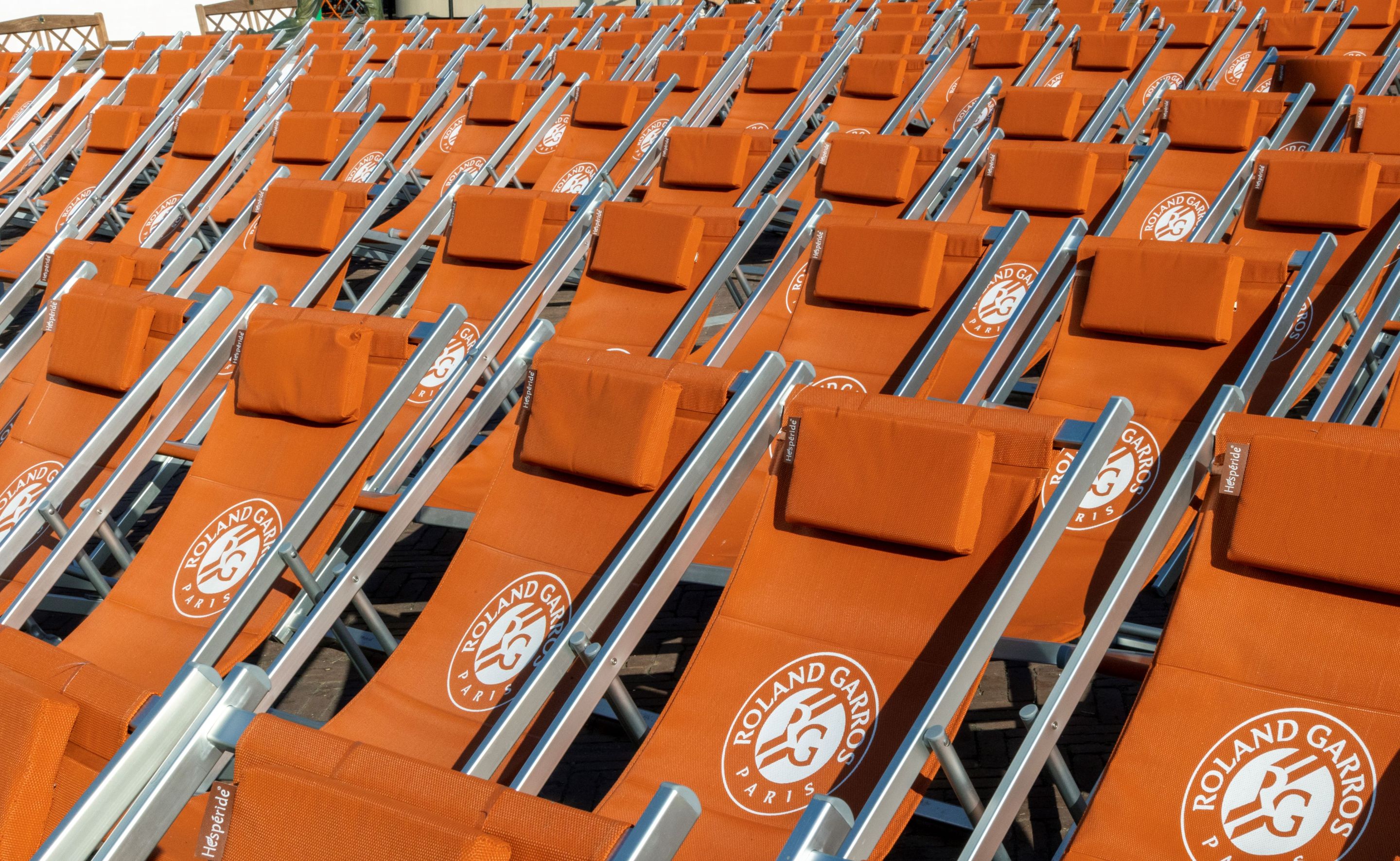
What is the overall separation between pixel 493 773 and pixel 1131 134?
469 cm

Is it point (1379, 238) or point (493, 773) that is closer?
point (493, 773)

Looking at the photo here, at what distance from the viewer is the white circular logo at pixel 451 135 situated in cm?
703

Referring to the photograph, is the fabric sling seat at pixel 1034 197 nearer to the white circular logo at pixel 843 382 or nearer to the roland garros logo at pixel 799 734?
the white circular logo at pixel 843 382

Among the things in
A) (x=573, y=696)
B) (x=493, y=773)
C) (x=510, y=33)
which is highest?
(x=510, y=33)

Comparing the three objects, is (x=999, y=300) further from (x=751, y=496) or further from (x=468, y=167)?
(x=468, y=167)

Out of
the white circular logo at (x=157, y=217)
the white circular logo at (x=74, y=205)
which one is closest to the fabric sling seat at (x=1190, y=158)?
the white circular logo at (x=157, y=217)

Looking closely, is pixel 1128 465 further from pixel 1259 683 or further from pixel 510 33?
pixel 510 33

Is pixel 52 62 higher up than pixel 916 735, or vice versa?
pixel 52 62

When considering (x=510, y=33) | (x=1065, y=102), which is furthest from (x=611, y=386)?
(x=510, y=33)

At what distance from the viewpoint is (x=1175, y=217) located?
16.0ft

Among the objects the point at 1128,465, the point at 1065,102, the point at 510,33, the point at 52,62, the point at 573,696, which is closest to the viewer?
the point at 573,696

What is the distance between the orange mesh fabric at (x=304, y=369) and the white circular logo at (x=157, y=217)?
12.7 feet

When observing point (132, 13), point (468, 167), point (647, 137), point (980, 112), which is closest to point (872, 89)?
point (980, 112)

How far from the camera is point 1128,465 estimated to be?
3061 mm
